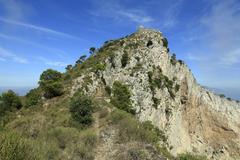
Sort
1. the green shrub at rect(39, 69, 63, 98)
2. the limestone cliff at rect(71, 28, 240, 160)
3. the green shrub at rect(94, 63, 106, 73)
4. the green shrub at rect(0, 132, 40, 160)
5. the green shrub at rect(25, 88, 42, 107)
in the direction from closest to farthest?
1. the green shrub at rect(0, 132, 40, 160)
2. the green shrub at rect(25, 88, 42, 107)
3. the green shrub at rect(39, 69, 63, 98)
4. the green shrub at rect(94, 63, 106, 73)
5. the limestone cliff at rect(71, 28, 240, 160)

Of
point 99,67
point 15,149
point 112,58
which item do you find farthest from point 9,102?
point 15,149

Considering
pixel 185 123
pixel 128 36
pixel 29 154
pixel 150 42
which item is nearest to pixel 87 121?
pixel 29 154

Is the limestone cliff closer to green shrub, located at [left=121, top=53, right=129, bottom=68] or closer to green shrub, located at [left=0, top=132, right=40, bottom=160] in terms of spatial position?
green shrub, located at [left=121, top=53, right=129, bottom=68]

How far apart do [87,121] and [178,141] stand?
89.1 feet

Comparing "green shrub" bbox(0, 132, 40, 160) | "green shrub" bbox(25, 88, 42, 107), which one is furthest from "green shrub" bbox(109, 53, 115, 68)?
"green shrub" bbox(0, 132, 40, 160)

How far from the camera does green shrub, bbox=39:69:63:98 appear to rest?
30.3 meters

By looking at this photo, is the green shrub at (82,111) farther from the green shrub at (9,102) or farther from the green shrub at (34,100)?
the green shrub at (9,102)

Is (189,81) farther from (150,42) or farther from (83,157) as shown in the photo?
(83,157)

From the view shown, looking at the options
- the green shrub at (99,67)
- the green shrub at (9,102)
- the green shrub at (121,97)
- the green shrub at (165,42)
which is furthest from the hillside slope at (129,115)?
the green shrub at (9,102)

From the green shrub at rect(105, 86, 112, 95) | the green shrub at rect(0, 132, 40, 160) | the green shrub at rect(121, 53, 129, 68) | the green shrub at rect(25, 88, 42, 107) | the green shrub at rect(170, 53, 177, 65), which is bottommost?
the green shrub at rect(0, 132, 40, 160)

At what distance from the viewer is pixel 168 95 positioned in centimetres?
4294

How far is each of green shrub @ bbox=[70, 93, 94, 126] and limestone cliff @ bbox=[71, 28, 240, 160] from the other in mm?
8450

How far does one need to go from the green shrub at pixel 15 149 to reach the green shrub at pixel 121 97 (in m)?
18.3

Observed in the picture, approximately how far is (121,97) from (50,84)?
859 cm
